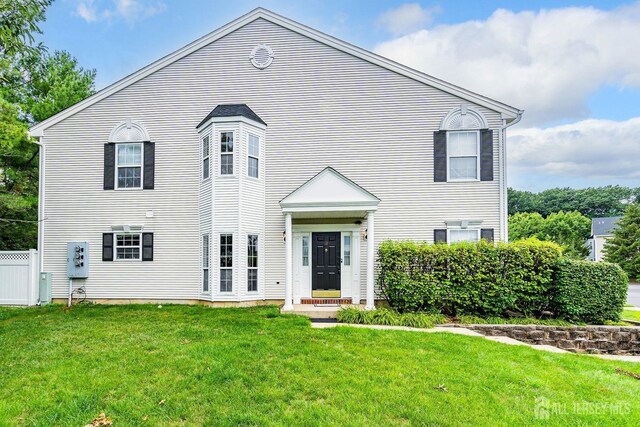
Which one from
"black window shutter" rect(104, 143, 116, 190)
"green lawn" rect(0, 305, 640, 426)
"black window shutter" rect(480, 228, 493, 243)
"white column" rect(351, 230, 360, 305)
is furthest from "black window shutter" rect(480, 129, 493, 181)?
"black window shutter" rect(104, 143, 116, 190)

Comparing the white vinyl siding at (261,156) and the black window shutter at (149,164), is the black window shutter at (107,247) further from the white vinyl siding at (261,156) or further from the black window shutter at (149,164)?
the black window shutter at (149,164)

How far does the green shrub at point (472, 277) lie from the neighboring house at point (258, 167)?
131cm

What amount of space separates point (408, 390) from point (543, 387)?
183 centimetres

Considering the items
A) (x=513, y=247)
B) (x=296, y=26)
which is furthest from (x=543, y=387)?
(x=296, y=26)

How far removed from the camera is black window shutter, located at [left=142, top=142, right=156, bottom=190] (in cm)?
1112

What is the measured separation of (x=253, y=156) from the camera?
10672 mm

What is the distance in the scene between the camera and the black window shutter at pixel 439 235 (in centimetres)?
1035

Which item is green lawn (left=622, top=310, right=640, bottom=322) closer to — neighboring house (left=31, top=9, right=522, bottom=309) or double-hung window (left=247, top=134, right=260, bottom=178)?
neighboring house (left=31, top=9, right=522, bottom=309)

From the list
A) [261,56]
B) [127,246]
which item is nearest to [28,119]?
[127,246]

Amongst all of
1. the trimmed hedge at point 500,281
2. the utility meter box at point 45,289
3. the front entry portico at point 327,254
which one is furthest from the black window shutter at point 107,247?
the trimmed hedge at point 500,281

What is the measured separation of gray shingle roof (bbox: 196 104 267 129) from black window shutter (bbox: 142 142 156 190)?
5.65 feet

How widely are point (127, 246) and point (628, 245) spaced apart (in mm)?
37369

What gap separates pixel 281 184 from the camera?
10.9 metres

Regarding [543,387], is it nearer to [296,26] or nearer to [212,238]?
[212,238]
